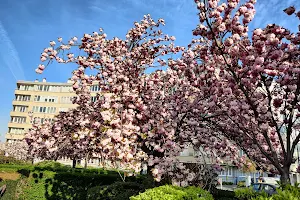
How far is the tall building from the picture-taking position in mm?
61281

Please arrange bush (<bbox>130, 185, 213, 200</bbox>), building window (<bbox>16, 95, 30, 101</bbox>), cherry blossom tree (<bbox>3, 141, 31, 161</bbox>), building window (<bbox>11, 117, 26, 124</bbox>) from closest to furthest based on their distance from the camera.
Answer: bush (<bbox>130, 185, 213, 200</bbox>) < cherry blossom tree (<bbox>3, 141, 31, 161</bbox>) < building window (<bbox>11, 117, 26, 124</bbox>) < building window (<bbox>16, 95, 30, 101</bbox>)

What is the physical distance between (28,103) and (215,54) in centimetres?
6372

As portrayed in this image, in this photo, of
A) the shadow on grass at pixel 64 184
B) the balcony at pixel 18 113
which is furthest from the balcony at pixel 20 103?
the shadow on grass at pixel 64 184

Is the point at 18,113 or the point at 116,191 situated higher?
the point at 18,113

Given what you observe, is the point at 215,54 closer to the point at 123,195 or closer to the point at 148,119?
the point at 148,119

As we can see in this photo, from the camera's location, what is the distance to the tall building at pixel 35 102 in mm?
61281

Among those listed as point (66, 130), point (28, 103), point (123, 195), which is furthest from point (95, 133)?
point (28, 103)

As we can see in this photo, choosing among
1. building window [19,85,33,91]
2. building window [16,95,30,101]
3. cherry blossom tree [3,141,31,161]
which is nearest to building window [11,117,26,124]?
building window [16,95,30,101]

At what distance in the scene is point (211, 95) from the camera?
8250 millimetres

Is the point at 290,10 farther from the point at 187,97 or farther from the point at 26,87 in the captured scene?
the point at 26,87

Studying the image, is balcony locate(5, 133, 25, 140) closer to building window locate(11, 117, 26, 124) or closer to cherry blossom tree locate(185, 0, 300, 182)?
building window locate(11, 117, 26, 124)

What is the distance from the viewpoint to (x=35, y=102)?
62.7 meters

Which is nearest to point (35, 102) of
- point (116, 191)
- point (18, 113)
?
point (18, 113)

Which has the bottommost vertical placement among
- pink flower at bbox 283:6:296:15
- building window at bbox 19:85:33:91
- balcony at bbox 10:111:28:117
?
pink flower at bbox 283:6:296:15
